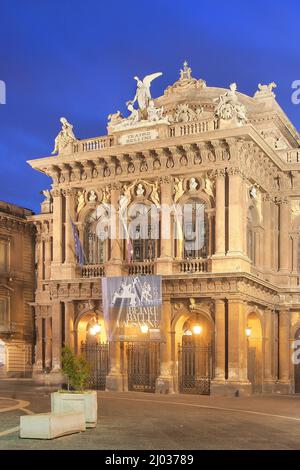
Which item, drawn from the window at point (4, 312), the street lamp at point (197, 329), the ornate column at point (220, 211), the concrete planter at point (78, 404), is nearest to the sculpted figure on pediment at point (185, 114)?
the ornate column at point (220, 211)

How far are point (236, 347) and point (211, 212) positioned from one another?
6.57m

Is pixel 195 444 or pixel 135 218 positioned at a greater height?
pixel 135 218

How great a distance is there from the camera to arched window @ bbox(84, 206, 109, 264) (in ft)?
130

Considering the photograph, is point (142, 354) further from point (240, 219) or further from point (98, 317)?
point (240, 219)

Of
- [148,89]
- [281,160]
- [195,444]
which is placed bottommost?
[195,444]

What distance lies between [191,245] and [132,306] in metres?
4.27

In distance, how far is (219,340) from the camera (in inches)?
1388

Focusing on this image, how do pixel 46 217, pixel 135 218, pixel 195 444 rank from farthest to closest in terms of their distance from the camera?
pixel 46 217
pixel 135 218
pixel 195 444

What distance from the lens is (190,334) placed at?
1548 inches

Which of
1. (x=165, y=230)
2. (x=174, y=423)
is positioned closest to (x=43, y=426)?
(x=174, y=423)

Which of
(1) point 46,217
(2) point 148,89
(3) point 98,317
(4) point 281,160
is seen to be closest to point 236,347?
(3) point 98,317

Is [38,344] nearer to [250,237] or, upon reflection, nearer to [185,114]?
[250,237]

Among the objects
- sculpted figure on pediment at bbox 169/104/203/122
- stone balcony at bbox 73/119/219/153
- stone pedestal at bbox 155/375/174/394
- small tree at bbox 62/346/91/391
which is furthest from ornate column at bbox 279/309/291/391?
small tree at bbox 62/346/91/391

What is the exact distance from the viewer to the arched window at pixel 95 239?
130ft
